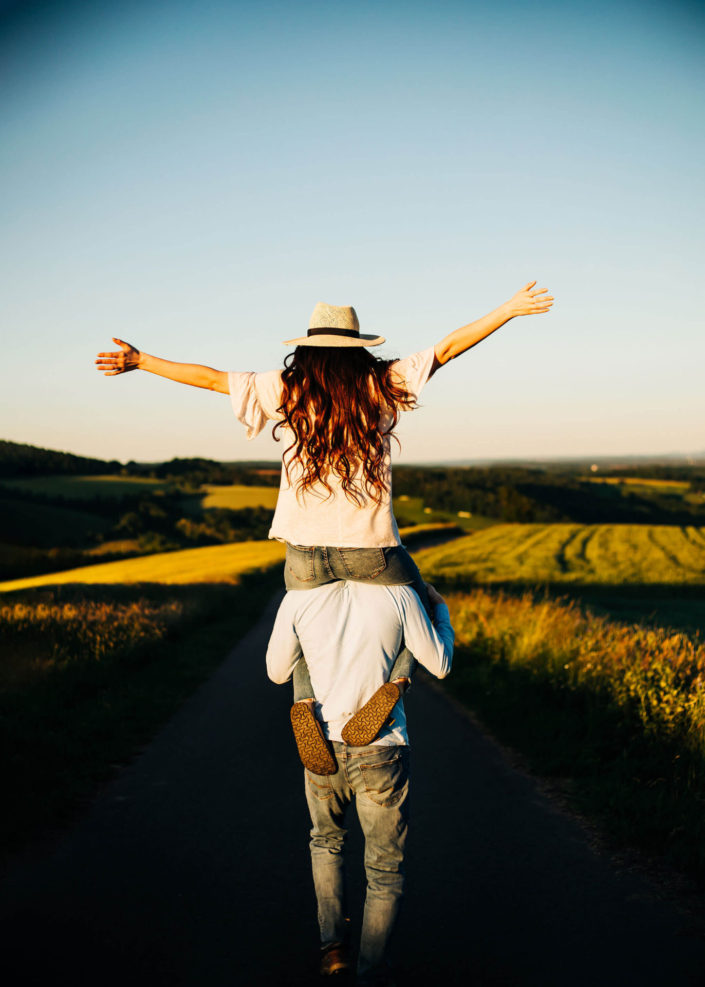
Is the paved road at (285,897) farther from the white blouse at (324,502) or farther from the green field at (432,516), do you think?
the green field at (432,516)

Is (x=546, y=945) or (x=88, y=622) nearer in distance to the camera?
(x=546, y=945)

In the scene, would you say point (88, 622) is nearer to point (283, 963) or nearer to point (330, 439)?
point (283, 963)

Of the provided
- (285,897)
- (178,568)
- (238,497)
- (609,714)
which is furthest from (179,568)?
(285,897)

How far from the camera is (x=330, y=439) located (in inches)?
102

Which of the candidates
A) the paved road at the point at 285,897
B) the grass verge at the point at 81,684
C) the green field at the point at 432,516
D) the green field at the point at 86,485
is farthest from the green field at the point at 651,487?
the paved road at the point at 285,897

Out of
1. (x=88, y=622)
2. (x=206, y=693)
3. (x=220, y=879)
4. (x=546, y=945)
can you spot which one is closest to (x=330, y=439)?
(x=546, y=945)

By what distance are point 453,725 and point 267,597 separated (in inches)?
679

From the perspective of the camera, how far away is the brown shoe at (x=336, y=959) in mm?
2787

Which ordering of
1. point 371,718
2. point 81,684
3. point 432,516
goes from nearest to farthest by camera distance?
point 371,718
point 81,684
point 432,516

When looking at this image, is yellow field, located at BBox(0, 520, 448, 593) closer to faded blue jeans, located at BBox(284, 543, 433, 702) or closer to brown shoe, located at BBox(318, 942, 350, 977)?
brown shoe, located at BBox(318, 942, 350, 977)

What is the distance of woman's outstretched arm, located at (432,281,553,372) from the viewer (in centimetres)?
261

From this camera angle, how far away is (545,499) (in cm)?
7738

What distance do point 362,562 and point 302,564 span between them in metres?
0.23

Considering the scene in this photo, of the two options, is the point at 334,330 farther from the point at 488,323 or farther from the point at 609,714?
the point at 609,714
